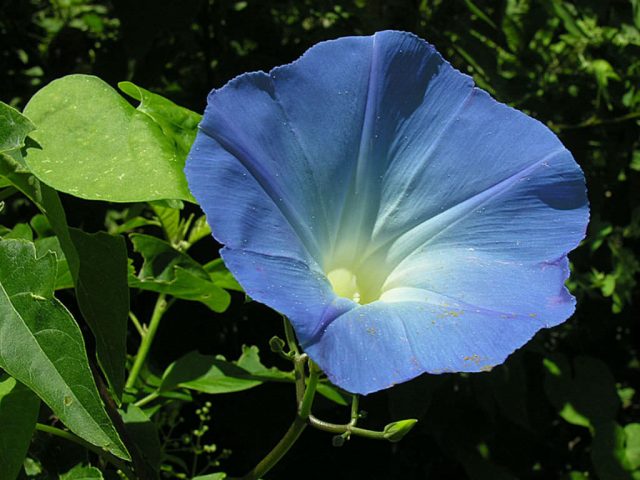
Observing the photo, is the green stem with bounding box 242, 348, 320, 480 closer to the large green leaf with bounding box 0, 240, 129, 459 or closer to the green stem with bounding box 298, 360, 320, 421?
the green stem with bounding box 298, 360, 320, 421

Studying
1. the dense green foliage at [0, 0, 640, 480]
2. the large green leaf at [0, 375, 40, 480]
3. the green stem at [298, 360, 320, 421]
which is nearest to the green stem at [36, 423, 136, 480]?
the dense green foliage at [0, 0, 640, 480]

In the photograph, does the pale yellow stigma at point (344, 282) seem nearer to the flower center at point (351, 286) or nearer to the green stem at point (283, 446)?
the flower center at point (351, 286)

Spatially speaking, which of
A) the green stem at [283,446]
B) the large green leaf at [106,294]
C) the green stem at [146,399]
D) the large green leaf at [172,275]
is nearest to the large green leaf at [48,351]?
the large green leaf at [106,294]

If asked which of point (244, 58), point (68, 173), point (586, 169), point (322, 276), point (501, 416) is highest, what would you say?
point (68, 173)

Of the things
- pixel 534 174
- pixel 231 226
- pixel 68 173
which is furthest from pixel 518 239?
pixel 68 173

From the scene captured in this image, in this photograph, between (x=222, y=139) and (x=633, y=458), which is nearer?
(x=222, y=139)

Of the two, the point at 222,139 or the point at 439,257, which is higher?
the point at 222,139

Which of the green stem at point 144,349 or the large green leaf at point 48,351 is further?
the green stem at point 144,349

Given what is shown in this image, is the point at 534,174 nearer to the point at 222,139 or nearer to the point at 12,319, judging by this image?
the point at 222,139

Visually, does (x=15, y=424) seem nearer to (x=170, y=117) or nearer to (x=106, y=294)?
(x=106, y=294)
